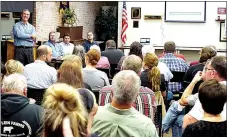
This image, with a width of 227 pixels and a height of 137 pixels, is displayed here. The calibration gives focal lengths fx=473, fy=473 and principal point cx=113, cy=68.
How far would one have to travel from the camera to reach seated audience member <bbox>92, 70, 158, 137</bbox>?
3049mm

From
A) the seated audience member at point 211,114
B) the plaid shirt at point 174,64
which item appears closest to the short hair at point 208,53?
the plaid shirt at point 174,64

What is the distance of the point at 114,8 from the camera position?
52.4ft

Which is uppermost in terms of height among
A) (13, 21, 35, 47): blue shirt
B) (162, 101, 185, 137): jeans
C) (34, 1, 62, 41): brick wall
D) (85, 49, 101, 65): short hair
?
(34, 1, 62, 41): brick wall

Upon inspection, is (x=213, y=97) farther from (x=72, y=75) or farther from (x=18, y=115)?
(x=72, y=75)

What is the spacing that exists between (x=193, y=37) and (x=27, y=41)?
598 centimetres

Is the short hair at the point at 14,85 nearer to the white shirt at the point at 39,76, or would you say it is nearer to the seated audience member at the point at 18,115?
the seated audience member at the point at 18,115

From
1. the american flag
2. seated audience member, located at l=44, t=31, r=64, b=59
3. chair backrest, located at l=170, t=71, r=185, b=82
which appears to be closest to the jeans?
chair backrest, located at l=170, t=71, r=185, b=82

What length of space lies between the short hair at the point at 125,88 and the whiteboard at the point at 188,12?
11.2m

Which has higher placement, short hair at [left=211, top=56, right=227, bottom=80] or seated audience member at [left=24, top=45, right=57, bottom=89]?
short hair at [left=211, top=56, right=227, bottom=80]

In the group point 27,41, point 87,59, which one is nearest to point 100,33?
point 27,41

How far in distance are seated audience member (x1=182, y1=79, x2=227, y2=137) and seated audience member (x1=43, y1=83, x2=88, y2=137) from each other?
70cm

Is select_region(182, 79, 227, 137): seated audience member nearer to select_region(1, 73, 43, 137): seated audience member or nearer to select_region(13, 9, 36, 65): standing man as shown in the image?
select_region(1, 73, 43, 137): seated audience member

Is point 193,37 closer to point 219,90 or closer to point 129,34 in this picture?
point 129,34

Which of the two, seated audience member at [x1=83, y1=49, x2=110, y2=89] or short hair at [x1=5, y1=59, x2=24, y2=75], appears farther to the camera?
seated audience member at [x1=83, y1=49, x2=110, y2=89]
